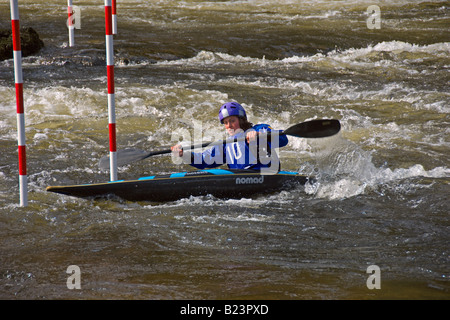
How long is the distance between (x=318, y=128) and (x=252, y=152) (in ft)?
2.05

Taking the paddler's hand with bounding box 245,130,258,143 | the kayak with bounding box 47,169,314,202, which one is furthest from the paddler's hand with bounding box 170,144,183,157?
the paddler's hand with bounding box 245,130,258,143

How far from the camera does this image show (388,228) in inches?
143

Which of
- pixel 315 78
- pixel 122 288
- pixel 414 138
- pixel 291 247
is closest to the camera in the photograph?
pixel 122 288

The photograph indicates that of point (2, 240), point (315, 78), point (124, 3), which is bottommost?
point (2, 240)

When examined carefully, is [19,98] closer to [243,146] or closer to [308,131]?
[243,146]

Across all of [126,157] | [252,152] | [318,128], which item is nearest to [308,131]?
[318,128]

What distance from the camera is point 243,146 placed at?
4.61 m

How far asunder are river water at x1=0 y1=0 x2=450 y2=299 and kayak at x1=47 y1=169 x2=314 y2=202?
0.09 m

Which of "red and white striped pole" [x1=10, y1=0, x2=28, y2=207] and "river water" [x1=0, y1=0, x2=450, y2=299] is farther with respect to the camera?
"red and white striped pole" [x1=10, y1=0, x2=28, y2=207]

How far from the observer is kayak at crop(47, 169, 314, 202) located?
440 centimetres

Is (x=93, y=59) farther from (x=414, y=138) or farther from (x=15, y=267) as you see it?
(x=15, y=267)

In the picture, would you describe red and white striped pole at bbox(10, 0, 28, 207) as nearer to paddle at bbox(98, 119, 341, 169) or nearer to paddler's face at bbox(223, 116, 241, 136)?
paddle at bbox(98, 119, 341, 169)
